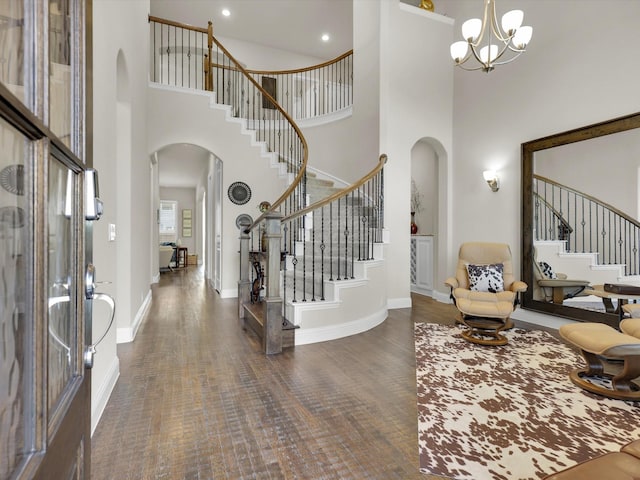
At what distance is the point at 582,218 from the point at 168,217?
13.3m

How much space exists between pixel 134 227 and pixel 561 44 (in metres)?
5.31

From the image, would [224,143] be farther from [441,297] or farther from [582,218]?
[582,218]

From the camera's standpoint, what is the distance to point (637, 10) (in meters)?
3.26

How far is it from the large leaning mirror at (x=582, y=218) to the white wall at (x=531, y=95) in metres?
0.19

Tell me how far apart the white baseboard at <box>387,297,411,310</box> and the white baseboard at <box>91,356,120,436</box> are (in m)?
3.58

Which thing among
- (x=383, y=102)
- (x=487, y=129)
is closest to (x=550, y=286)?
(x=487, y=129)

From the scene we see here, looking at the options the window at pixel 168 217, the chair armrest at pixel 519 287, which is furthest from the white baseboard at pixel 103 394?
the window at pixel 168 217

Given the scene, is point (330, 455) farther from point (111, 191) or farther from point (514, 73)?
point (514, 73)

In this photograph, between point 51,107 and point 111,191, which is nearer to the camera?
point 51,107

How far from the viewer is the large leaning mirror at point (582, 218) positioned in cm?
336

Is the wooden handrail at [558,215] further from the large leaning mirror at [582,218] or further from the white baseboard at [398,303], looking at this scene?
the white baseboard at [398,303]

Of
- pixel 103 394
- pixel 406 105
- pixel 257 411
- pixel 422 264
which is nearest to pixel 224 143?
pixel 406 105

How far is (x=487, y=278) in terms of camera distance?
154 inches

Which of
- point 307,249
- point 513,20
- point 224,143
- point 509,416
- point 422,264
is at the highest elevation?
point 513,20
